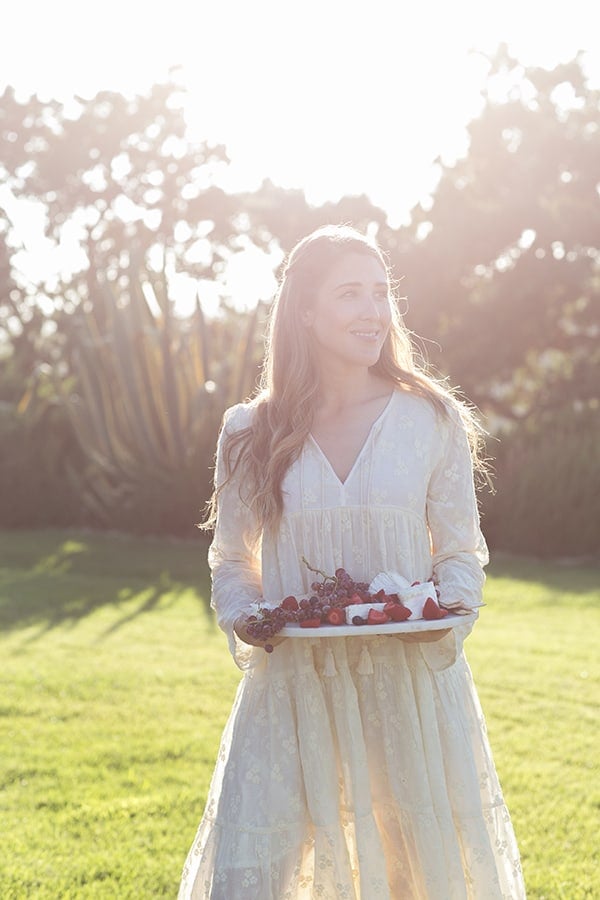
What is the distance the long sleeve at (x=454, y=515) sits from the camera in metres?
2.69

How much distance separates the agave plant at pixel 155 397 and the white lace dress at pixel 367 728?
36.8ft

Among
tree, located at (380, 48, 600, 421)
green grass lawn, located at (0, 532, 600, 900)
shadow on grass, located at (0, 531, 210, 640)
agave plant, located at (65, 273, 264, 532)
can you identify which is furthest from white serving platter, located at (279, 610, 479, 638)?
tree, located at (380, 48, 600, 421)

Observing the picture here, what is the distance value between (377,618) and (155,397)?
12353 millimetres

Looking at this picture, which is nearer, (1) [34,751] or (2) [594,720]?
(1) [34,751]

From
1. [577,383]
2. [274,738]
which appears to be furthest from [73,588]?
[577,383]

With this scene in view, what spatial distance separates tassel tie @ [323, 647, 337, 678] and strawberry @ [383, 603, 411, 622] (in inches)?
11.6

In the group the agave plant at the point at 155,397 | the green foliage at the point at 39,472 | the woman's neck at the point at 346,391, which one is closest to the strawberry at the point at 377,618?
the woman's neck at the point at 346,391

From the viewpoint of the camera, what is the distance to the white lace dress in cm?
254

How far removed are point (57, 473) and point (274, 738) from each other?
48.1ft

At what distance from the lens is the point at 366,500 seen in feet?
8.81

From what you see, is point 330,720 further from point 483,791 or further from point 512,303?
point 512,303

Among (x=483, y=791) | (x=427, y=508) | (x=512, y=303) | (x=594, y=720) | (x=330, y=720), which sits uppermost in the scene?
(x=512, y=303)

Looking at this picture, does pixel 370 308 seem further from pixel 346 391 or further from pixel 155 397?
pixel 155 397

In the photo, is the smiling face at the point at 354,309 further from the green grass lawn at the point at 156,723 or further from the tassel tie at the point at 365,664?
the green grass lawn at the point at 156,723
